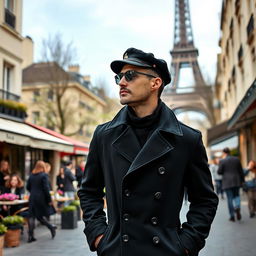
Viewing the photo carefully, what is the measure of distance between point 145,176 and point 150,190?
0.26ft

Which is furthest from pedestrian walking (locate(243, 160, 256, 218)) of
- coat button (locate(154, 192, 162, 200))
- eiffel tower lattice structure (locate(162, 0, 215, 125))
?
eiffel tower lattice structure (locate(162, 0, 215, 125))

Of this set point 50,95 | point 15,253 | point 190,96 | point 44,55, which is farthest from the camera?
point 190,96

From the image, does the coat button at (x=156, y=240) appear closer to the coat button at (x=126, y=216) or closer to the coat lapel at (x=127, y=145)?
the coat button at (x=126, y=216)

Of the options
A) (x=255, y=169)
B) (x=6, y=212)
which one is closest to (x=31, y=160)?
(x=6, y=212)

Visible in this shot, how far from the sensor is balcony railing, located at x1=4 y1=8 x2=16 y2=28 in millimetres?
15688

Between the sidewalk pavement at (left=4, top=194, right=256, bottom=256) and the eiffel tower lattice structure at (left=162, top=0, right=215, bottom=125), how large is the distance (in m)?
29.8

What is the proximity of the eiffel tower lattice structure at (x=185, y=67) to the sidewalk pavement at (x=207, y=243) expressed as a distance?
29.8 metres

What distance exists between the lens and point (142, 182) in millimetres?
2053

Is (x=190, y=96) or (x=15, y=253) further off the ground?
(x=190, y=96)

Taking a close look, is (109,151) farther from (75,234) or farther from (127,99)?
(75,234)

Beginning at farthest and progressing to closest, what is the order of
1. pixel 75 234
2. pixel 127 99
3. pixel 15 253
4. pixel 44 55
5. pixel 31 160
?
pixel 44 55 → pixel 31 160 → pixel 75 234 → pixel 15 253 → pixel 127 99

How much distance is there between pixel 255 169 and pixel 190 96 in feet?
123

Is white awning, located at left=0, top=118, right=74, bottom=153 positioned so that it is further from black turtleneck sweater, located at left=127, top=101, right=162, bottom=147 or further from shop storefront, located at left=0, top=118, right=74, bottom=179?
black turtleneck sweater, located at left=127, top=101, right=162, bottom=147

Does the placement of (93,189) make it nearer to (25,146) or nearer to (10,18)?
(25,146)
